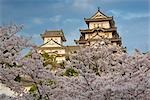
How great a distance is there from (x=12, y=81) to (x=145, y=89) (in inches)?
140

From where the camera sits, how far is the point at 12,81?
9156 millimetres

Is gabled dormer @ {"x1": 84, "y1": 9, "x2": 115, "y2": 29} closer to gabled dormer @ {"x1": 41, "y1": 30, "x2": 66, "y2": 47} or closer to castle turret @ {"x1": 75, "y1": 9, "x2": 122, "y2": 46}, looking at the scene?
castle turret @ {"x1": 75, "y1": 9, "x2": 122, "y2": 46}

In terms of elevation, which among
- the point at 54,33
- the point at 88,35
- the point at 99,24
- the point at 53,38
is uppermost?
the point at 99,24

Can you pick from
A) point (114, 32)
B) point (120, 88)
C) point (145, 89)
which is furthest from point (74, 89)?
point (114, 32)

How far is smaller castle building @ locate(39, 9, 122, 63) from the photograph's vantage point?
39.4 m

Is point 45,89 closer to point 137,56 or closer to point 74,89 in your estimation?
point 74,89

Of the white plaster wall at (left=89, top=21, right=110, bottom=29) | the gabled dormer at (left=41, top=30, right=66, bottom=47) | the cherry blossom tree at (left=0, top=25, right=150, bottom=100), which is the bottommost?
the cherry blossom tree at (left=0, top=25, right=150, bottom=100)

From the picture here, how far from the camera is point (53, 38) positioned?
152 ft

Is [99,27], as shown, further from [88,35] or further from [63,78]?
[63,78]

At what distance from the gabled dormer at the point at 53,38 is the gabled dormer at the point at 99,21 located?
5.09 meters

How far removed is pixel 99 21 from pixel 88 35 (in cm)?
307

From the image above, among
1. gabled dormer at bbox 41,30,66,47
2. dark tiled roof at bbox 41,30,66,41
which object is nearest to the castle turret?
gabled dormer at bbox 41,30,66,47

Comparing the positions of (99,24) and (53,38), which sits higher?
(99,24)

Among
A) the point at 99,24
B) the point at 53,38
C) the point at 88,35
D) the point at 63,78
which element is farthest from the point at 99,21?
the point at 63,78
